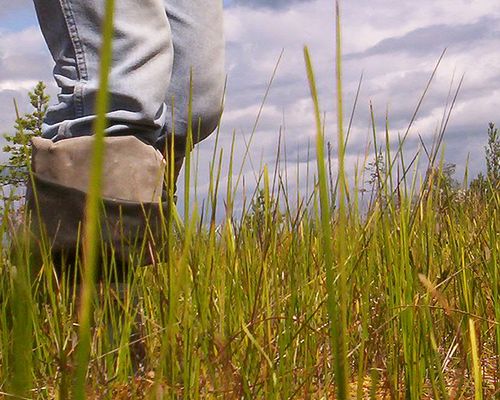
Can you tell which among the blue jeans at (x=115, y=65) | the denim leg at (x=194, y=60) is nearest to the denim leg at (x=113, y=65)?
the blue jeans at (x=115, y=65)

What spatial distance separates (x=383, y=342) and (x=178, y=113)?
0.71 metres

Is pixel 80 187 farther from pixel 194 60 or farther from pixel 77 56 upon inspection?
pixel 194 60

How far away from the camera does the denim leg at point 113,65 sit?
1532mm

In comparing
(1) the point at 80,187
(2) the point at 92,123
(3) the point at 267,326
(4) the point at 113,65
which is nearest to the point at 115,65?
(4) the point at 113,65

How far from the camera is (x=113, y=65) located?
5.12ft

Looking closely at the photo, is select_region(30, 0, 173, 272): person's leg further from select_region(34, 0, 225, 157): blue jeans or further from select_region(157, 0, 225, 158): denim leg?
select_region(157, 0, 225, 158): denim leg

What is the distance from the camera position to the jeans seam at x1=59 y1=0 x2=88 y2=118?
1.53 metres

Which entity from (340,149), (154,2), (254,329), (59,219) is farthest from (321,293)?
(340,149)

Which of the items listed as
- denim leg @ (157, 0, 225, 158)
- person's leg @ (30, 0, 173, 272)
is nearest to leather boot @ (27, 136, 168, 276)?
person's leg @ (30, 0, 173, 272)

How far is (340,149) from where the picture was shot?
0.47 metres

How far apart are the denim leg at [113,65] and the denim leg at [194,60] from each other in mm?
199

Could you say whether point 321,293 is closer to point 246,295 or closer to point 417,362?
point 246,295

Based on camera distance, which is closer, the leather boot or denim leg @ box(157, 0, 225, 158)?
the leather boot

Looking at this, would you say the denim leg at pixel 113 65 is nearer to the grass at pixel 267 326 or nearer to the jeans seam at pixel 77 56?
the jeans seam at pixel 77 56
